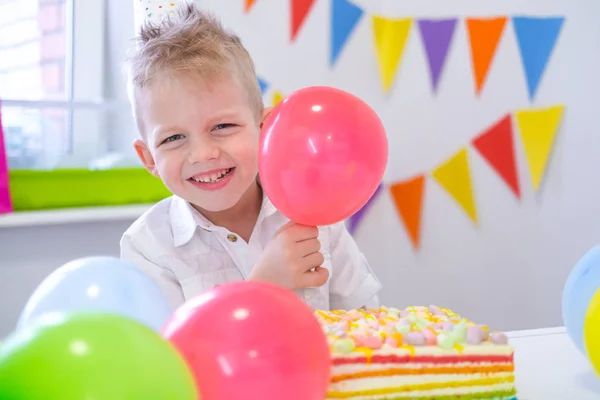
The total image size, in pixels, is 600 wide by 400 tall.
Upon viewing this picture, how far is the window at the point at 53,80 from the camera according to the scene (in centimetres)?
201

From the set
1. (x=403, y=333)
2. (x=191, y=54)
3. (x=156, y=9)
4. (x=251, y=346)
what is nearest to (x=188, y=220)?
(x=191, y=54)

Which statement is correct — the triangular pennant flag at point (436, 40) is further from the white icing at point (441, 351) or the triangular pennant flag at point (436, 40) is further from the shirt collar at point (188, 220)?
the white icing at point (441, 351)

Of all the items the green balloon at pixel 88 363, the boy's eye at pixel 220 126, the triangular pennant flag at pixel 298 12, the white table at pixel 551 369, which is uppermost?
the triangular pennant flag at pixel 298 12

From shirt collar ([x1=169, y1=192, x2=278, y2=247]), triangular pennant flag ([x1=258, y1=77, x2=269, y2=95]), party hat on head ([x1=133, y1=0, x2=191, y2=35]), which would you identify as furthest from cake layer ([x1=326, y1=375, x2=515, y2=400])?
triangular pennant flag ([x1=258, y1=77, x2=269, y2=95])

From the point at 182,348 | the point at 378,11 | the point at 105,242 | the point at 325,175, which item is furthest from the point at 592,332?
the point at 378,11

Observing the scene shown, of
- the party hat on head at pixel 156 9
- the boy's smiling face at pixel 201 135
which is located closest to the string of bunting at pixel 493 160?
the party hat on head at pixel 156 9

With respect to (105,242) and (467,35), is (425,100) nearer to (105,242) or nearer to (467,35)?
(467,35)

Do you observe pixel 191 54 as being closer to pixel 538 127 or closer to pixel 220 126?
pixel 220 126

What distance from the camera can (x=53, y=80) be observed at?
7.02 feet

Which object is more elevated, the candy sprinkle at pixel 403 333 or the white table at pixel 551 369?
the candy sprinkle at pixel 403 333

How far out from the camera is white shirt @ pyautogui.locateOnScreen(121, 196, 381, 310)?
1.31m

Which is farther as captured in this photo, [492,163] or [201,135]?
[492,163]

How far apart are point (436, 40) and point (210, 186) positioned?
1.34m

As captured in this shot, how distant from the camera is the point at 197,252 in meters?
1.33
